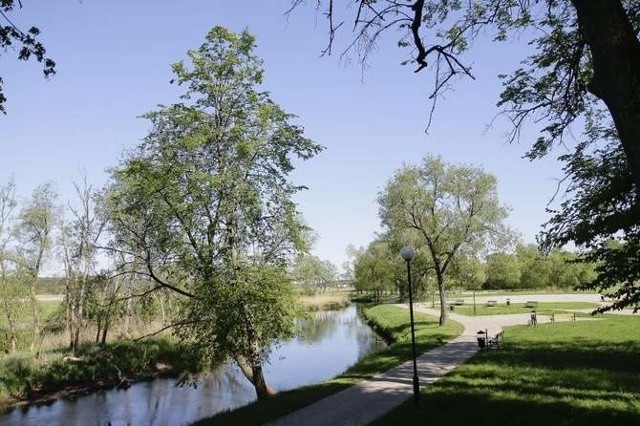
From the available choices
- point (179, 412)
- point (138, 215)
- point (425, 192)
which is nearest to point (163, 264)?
point (138, 215)

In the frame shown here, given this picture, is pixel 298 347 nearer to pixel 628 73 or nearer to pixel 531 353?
pixel 531 353

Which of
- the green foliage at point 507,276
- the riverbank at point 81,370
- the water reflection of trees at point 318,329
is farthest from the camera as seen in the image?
A: the green foliage at point 507,276

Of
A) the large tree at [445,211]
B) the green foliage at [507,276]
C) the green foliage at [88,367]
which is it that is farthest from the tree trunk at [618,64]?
the green foliage at [507,276]

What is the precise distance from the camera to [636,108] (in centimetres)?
413

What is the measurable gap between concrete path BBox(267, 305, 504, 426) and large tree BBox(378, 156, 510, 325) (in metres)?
12.4

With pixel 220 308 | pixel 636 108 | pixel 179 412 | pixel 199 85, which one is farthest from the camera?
pixel 179 412

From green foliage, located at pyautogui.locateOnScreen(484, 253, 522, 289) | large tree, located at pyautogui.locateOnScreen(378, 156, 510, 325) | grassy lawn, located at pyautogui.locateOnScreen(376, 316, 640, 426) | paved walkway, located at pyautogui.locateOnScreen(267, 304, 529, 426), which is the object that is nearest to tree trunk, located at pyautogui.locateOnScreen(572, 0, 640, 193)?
grassy lawn, located at pyautogui.locateOnScreen(376, 316, 640, 426)

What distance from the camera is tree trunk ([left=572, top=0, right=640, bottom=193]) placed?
164 inches

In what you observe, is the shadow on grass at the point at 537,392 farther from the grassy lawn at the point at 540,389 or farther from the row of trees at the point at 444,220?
the row of trees at the point at 444,220

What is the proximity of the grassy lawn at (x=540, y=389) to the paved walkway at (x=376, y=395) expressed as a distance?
63cm

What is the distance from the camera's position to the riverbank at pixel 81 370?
82.8 ft

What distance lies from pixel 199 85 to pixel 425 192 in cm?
2011

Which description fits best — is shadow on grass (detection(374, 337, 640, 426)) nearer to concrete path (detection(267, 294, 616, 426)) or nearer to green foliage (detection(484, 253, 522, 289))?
concrete path (detection(267, 294, 616, 426))

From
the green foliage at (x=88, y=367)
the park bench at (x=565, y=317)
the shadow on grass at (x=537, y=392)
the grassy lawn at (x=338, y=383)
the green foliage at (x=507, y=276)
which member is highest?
the green foliage at (x=507, y=276)
